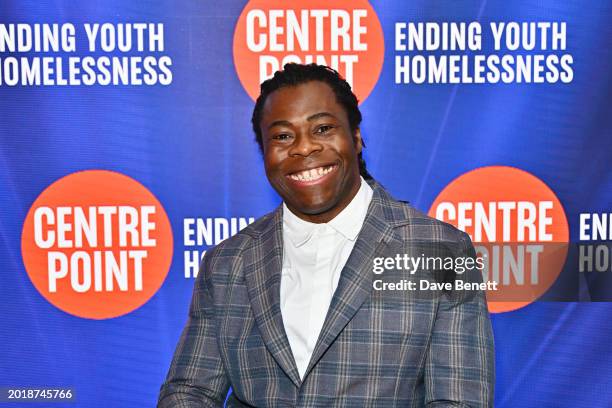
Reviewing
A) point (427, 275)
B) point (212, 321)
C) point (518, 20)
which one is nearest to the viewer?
point (427, 275)

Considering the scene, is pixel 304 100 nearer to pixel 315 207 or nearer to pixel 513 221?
pixel 315 207

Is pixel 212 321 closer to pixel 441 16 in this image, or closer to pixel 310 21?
pixel 310 21

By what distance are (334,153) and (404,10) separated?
2.30ft

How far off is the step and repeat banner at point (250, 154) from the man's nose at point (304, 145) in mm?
572

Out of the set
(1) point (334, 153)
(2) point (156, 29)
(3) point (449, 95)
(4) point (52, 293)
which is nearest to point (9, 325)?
(4) point (52, 293)

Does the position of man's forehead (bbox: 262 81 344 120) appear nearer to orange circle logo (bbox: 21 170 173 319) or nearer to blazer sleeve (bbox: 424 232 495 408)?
blazer sleeve (bbox: 424 232 495 408)

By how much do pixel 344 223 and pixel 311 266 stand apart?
0.11 meters

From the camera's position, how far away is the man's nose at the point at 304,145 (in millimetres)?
1354

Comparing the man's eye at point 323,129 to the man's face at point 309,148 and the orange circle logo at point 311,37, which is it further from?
the orange circle logo at point 311,37

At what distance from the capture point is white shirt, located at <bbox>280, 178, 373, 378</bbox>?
1343mm

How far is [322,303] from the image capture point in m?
1.35

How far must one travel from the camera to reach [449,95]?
1890 mm

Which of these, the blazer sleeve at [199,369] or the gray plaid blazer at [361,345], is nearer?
the gray plaid blazer at [361,345]

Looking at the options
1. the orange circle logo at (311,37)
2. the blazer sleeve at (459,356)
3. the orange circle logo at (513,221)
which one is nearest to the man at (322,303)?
the blazer sleeve at (459,356)
